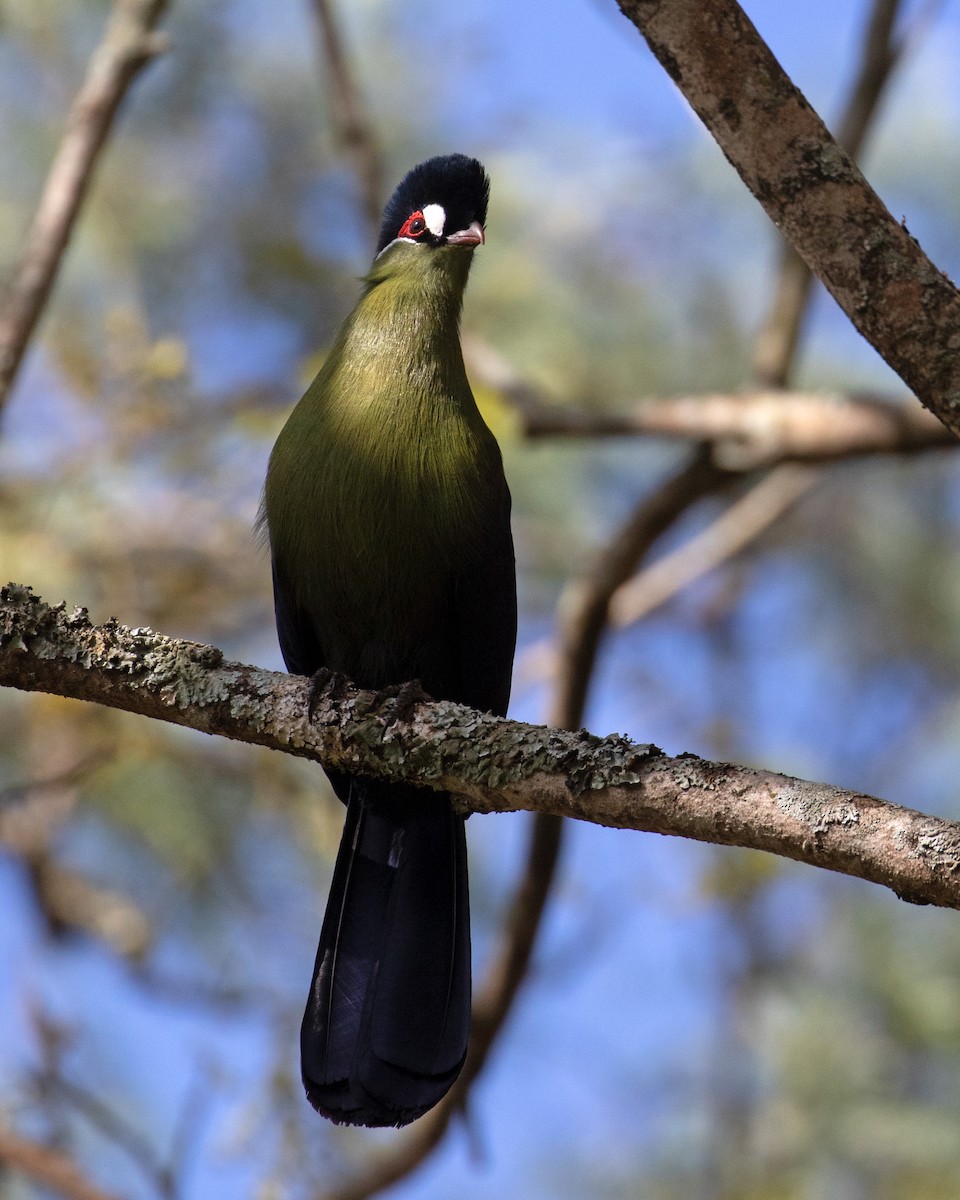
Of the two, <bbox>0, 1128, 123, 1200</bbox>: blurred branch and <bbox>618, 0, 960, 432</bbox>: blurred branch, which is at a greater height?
<bbox>618, 0, 960, 432</bbox>: blurred branch

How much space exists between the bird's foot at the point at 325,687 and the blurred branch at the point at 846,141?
266cm

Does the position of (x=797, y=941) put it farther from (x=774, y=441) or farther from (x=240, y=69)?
(x=240, y=69)

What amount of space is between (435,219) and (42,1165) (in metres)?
2.65

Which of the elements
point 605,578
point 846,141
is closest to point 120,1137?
point 605,578

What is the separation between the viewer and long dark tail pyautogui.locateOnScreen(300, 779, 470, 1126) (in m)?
3.07

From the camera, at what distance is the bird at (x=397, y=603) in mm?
3121

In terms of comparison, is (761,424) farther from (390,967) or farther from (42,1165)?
(42,1165)

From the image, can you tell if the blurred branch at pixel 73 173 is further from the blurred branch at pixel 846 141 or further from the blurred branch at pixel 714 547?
the blurred branch at pixel 714 547

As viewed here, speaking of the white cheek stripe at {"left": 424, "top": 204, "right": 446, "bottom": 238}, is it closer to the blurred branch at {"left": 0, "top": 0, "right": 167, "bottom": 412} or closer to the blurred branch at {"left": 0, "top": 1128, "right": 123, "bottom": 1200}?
the blurred branch at {"left": 0, "top": 0, "right": 167, "bottom": 412}

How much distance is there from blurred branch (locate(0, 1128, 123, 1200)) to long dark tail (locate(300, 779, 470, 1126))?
1.09m

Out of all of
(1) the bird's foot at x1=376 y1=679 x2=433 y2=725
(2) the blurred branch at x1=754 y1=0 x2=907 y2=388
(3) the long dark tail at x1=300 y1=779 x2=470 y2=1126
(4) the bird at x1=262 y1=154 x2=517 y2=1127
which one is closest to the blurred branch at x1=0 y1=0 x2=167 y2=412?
(4) the bird at x1=262 y1=154 x2=517 y2=1127

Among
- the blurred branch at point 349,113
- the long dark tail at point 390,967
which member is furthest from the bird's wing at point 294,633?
the blurred branch at point 349,113

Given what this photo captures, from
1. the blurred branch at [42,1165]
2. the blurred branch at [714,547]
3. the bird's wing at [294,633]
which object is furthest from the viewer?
the blurred branch at [714,547]

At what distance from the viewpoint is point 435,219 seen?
359 cm
